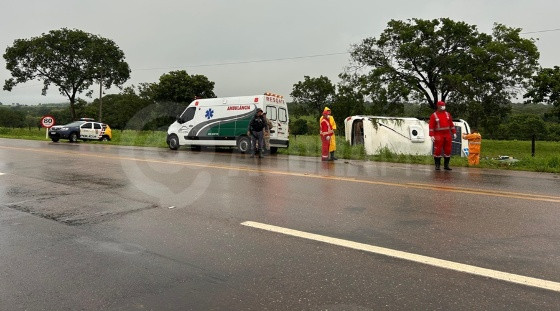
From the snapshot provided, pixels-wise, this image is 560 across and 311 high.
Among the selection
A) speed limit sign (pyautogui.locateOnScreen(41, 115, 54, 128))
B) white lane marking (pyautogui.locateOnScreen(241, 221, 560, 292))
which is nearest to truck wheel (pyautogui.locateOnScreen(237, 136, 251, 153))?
white lane marking (pyautogui.locateOnScreen(241, 221, 560, 292))

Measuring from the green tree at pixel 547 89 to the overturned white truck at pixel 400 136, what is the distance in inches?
744

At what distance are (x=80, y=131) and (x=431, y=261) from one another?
29.2 m

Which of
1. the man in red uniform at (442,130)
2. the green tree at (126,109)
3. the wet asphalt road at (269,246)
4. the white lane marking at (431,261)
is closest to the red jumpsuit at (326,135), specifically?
the man in red uniform at (442,130)

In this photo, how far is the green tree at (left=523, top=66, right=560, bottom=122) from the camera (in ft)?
105

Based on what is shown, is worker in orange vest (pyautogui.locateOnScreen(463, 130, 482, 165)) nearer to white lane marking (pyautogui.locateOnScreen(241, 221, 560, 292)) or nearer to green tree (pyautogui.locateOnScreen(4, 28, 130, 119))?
white lane marking (pyautogui.locateOnScreen(241, 221, 560, 292))

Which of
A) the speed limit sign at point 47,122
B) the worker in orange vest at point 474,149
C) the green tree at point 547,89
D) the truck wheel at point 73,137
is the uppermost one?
the green tree at point 547,89

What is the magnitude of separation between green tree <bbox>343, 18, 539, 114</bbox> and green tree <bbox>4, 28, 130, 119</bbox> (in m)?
28.8

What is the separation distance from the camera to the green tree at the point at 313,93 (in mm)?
73500

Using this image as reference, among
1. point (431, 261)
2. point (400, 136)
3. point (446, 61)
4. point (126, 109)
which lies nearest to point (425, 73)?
point (446, 61)

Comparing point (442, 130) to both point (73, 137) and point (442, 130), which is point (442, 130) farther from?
point (73, 137)

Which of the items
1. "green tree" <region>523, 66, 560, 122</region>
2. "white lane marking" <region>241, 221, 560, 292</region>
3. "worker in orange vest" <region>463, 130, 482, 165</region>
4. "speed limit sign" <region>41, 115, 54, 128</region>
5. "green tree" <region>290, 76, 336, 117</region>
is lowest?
"white lane marking" <region>241, 221, 560, 292</region>

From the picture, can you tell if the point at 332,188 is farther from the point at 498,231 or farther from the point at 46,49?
the point at 46,49

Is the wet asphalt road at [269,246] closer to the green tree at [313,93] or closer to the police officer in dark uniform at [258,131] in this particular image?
the police officer in dark uniform at [258,131]

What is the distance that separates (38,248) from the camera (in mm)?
4137
